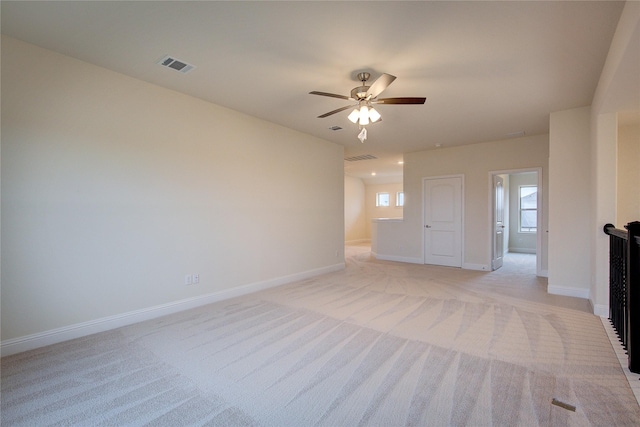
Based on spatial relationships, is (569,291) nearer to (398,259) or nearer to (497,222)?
(497,222)

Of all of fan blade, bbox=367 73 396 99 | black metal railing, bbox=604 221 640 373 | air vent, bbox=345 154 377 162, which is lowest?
black metal railing, bbox=604 221 640 373

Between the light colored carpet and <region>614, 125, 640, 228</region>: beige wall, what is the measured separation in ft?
4.64

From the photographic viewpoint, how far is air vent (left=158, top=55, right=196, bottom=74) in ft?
9.09

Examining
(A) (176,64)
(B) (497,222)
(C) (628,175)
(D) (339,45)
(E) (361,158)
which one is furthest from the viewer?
(E) (361,158)

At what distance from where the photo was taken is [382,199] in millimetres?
12086

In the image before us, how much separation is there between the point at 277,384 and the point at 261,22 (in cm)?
271

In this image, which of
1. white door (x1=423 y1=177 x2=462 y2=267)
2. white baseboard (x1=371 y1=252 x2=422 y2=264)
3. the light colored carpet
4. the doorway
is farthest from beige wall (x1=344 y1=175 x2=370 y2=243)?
the light colored carpet

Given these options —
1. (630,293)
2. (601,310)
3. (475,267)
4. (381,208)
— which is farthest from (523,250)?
(630,293)

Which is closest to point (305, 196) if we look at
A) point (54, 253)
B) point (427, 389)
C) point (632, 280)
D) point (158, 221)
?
point (158, 221)

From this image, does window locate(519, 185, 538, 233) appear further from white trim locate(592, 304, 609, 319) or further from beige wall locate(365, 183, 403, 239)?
white trim locate(592, 304, 609, 319)

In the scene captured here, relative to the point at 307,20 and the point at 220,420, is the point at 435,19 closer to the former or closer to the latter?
the point at 307,20

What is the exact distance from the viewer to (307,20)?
220 cm

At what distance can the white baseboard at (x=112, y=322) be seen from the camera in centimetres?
248

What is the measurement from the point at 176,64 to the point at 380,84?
205 centimetres
